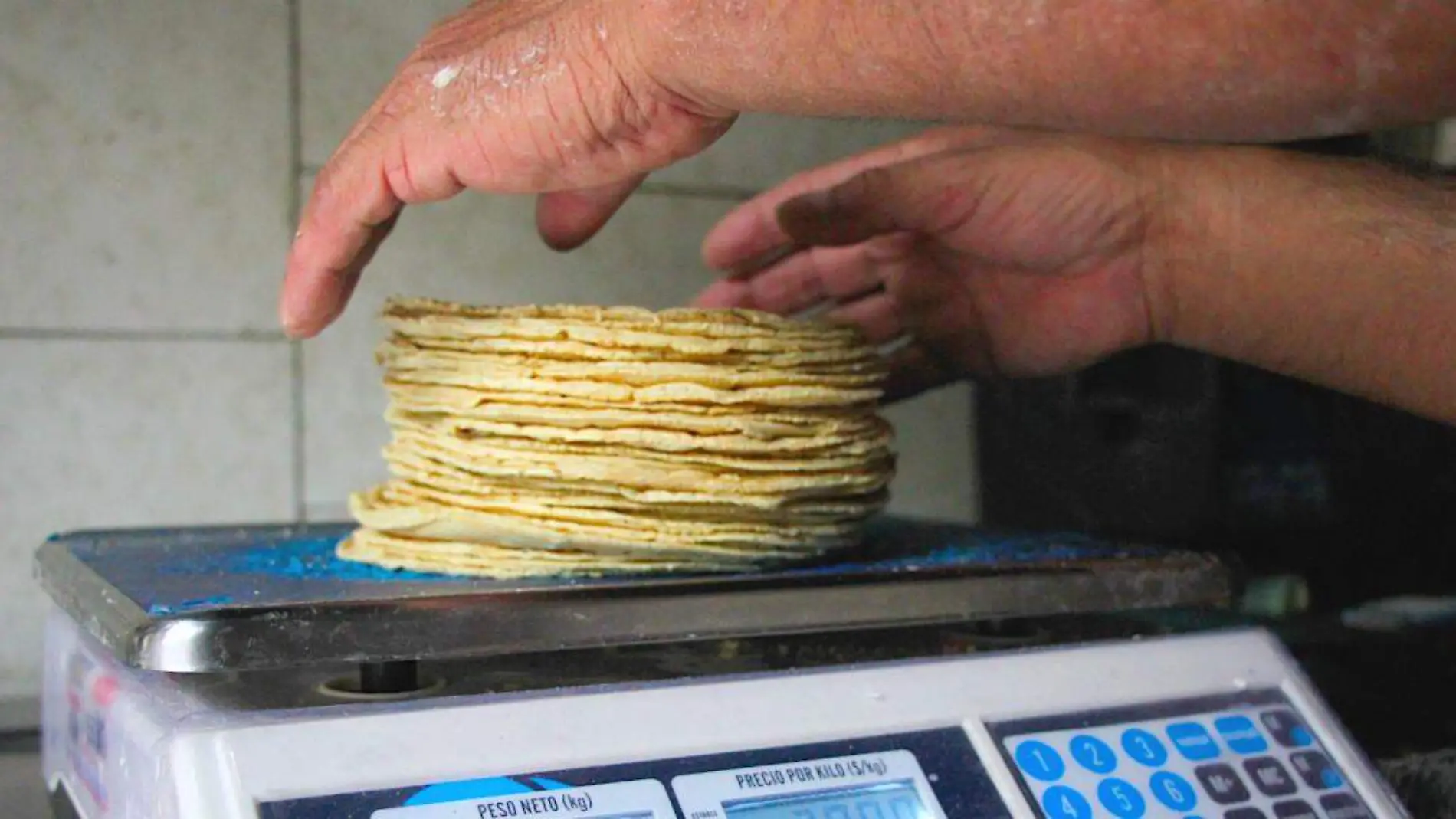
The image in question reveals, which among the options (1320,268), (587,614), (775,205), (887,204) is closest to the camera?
(587,614)

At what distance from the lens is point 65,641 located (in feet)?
2.88

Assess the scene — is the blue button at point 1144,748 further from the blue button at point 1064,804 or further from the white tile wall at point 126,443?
the white tile wall at point 126,443

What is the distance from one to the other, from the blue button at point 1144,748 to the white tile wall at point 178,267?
80cm

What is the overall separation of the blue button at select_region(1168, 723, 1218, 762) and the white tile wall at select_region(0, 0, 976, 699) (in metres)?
0.81

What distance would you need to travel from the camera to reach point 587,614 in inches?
28.2

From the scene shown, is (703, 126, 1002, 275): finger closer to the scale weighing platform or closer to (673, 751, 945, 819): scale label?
the scale weighing platform

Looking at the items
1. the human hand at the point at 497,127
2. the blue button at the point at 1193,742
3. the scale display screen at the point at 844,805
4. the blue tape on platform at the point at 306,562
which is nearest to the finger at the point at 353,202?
the human hand at the point at 497,127

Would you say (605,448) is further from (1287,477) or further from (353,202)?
(1287,477)

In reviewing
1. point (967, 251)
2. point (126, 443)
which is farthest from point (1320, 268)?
point (126, 443)

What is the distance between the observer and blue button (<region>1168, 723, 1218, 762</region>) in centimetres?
75

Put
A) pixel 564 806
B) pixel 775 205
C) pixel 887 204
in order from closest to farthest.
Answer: pixel 564 806
pixel 887 204
pixel 775 205

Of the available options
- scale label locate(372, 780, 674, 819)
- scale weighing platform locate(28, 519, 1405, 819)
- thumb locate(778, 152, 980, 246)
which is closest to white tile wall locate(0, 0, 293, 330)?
scale weighing platform locate(28, 519, 1405, 819)

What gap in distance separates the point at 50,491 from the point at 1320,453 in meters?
1.15

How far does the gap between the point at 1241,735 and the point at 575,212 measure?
0.62 meters
